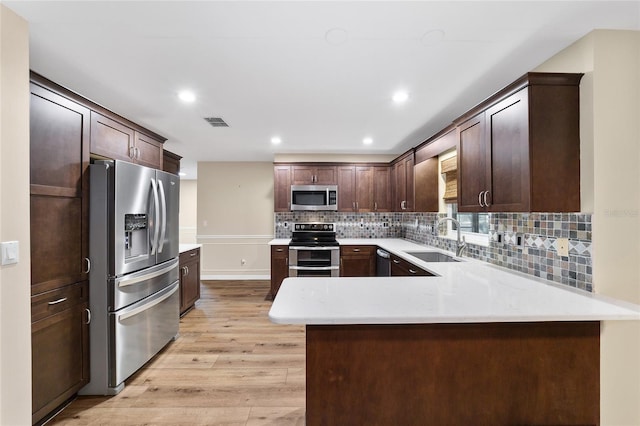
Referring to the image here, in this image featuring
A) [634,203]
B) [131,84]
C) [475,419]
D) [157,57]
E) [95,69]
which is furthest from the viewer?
[131,84]

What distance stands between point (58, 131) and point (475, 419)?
3030 millimetres

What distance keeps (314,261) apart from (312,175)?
1.46 m

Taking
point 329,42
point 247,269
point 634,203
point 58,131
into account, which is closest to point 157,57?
point 58,131

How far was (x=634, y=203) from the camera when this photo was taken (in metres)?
1.57

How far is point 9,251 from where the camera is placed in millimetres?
1383

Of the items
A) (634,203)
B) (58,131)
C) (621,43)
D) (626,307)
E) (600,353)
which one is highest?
(621,43)

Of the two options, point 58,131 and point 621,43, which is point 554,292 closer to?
point 621,43

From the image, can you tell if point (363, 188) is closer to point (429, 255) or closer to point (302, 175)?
point (302, 175)

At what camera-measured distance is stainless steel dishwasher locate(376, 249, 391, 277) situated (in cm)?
365

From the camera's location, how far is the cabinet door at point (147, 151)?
2.97 m

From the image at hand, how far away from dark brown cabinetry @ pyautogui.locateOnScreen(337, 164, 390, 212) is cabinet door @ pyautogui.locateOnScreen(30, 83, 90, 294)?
3.43 meters

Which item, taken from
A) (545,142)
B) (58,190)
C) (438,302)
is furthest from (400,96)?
(58,190)

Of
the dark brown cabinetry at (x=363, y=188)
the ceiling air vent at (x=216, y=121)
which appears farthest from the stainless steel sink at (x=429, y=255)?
the ceiling air vent at (x=216, y=121)

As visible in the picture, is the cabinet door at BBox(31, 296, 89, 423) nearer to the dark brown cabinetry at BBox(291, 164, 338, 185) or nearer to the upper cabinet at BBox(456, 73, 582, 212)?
the upper cabinet at BBox(456, 73, 582, 212)
